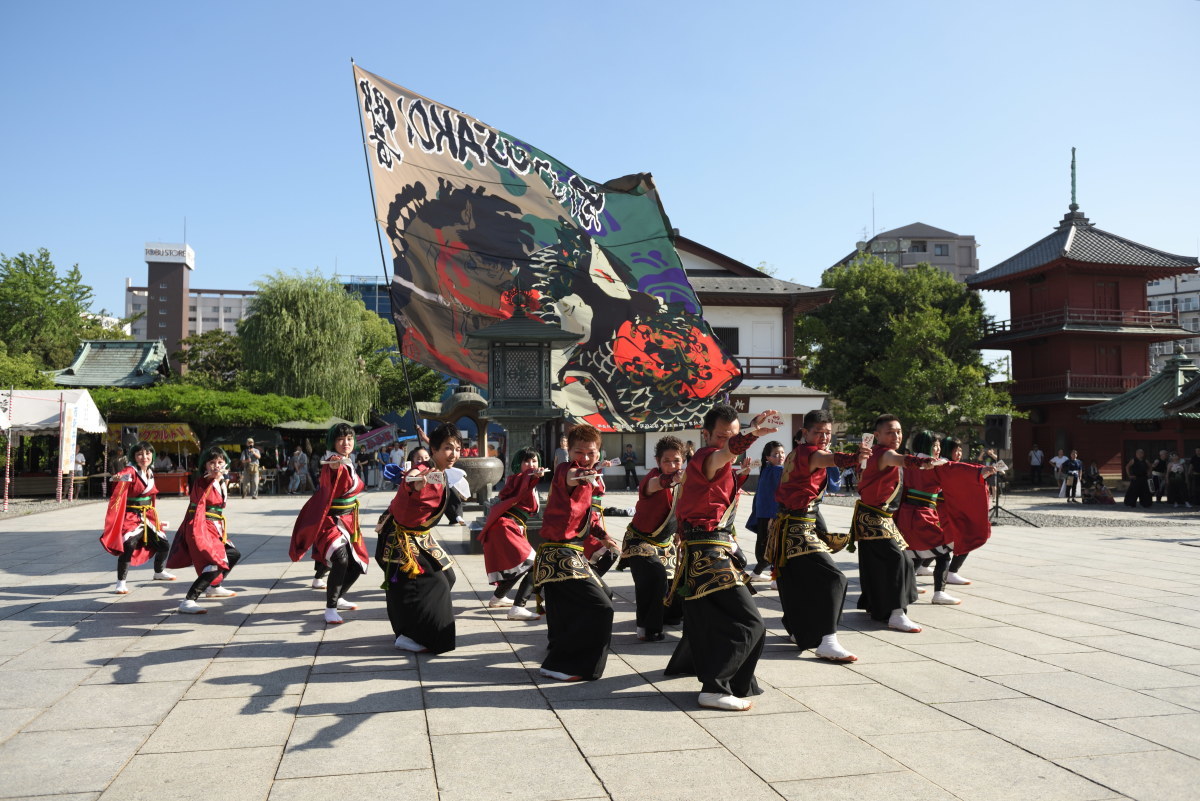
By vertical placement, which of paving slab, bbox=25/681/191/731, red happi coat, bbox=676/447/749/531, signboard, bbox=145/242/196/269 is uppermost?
signboard, bbox=145/242/196/269

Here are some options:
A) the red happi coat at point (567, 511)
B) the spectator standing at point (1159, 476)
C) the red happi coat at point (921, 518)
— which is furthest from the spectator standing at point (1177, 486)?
the red happi coat at point (567, 511)

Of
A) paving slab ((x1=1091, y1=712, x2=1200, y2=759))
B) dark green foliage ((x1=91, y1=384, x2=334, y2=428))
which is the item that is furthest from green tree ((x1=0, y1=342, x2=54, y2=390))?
paving slab ((x1=1091, y1=712, x2=1200, y2=759))

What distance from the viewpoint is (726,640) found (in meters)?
4.80

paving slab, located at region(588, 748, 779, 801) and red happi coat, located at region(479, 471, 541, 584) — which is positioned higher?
red happi coat, located at region(479, 471, 541, 584)

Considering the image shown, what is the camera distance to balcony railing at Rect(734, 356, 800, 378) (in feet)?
103

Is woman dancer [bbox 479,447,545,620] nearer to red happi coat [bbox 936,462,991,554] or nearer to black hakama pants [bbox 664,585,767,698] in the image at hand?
black hakama pants [bbox 664,585,767,698]

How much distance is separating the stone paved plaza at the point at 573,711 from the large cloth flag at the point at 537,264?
254 inches

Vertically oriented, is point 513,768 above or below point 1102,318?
below

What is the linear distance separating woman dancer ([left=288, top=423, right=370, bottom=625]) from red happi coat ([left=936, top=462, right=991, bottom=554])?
5.66 meters

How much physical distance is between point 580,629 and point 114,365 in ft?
114

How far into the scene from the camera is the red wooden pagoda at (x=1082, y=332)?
3322cm

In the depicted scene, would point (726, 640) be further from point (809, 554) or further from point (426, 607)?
point (426, 607)

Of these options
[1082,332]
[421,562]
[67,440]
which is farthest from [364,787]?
[1082,332]

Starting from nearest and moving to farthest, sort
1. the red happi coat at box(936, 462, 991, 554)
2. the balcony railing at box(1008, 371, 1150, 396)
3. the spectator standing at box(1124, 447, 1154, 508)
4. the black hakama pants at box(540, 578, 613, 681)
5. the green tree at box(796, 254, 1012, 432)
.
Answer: the black hakama pants at box(540, 578, 613, 681), the red happi coat at box(936, 462, 991, 554), the spectator standing at box(1124, 447, 1154, 508), the green tree at box(796, 254, 1012, 432), the balcony railing at box(1008, 371, 1150, 396)
